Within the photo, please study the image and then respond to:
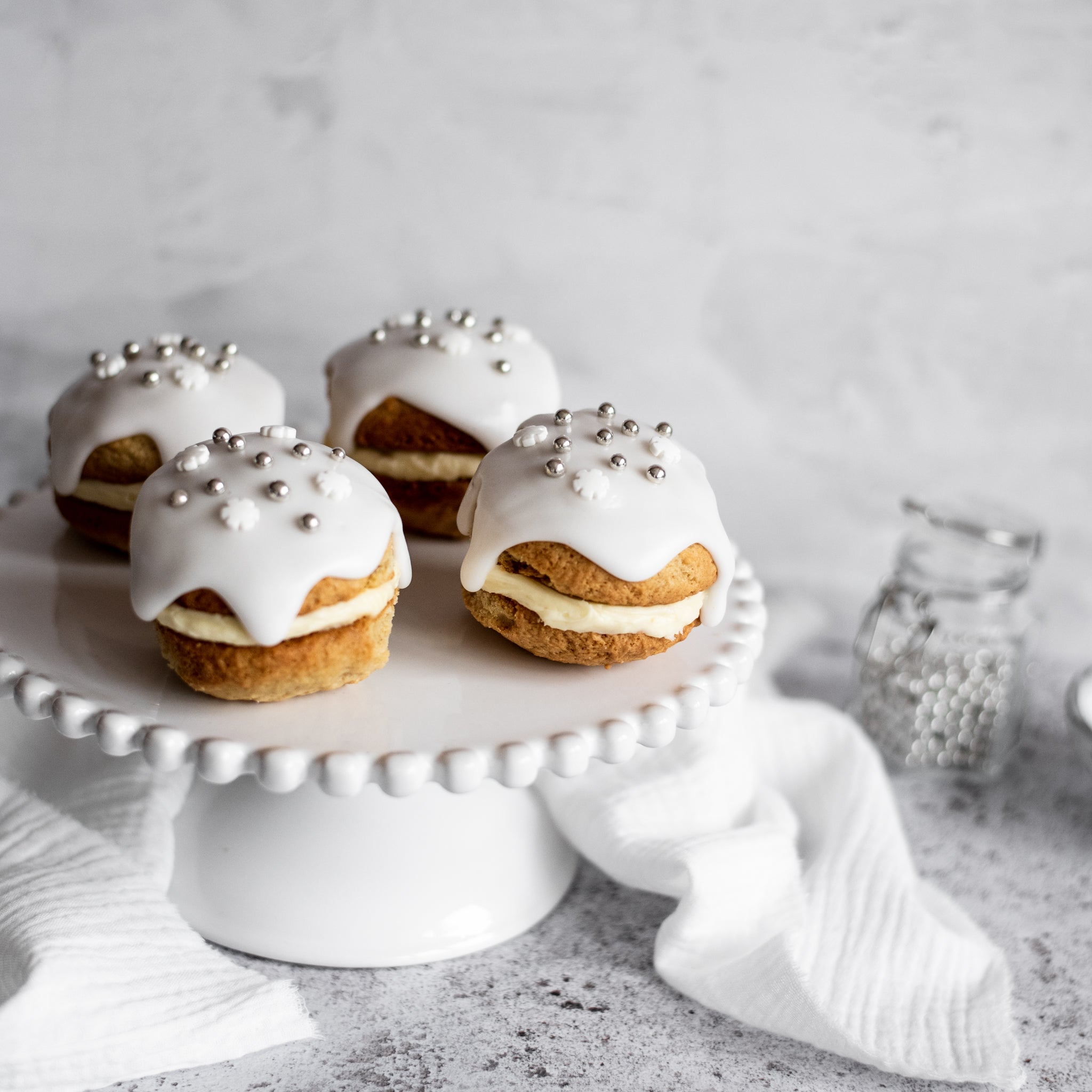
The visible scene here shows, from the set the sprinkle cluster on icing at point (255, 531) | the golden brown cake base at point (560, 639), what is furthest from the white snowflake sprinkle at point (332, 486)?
the golden brown cake base at point (560, 639)

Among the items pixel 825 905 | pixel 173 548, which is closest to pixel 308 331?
pixel 173 548

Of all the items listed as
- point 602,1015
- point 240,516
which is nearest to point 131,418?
point 240,516

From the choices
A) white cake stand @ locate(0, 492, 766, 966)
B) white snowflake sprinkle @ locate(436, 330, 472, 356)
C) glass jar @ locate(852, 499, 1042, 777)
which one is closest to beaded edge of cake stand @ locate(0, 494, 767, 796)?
white cake stand @ locate(0, 492, 766, 966)

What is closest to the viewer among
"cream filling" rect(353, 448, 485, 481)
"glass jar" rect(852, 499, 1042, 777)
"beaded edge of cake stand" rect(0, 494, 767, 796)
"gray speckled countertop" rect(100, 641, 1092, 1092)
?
"beaded edge of cake stand" rect(0, 494, 767, 796)

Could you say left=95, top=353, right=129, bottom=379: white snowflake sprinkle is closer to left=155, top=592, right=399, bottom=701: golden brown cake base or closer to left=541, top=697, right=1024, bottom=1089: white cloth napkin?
left=155, top=592, right=399, bottom=701: golden brown cake base

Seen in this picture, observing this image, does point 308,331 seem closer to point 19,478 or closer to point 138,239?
point 138,239

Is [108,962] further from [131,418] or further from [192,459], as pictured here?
[131,418]

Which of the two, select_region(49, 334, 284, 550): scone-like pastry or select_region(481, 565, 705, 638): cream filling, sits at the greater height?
select_region(49, 334, 284, 550): scone-like pastry

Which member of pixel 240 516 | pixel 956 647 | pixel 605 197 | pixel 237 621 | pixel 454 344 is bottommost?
pixel 956 647
